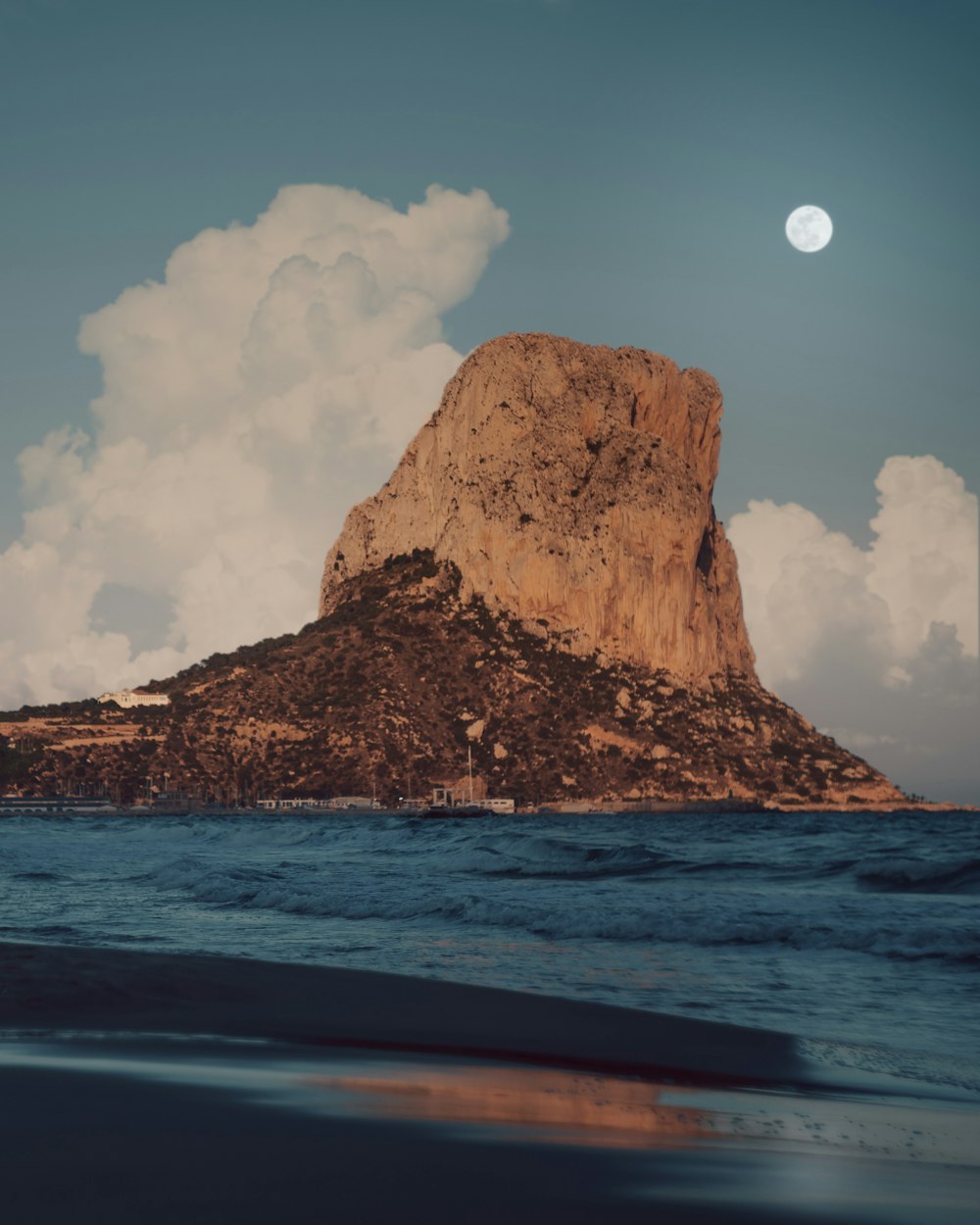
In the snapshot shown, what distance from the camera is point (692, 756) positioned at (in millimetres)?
130875

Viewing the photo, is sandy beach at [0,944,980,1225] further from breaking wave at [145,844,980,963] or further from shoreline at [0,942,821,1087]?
breaking wave at [145,844,980,963]

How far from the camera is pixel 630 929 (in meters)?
16.2

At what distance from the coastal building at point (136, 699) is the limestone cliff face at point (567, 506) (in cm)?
2793

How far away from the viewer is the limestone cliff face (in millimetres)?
139125

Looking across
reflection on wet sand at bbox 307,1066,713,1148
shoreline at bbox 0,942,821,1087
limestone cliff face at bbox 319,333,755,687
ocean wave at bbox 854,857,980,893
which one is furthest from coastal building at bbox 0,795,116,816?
reflection on wet sand at bbox 307,1066,713,1148

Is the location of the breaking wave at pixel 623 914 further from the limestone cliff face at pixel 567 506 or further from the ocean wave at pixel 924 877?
the limestone cliff face at pixel 567 506

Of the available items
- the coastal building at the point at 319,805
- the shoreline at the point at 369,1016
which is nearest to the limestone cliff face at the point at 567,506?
the coastal building at the point at 319,805

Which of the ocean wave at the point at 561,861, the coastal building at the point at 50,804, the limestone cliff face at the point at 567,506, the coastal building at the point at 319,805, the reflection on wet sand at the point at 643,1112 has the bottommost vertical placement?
the reflection on wet sand at the point at 643,1112

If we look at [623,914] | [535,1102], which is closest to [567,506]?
[623,914]

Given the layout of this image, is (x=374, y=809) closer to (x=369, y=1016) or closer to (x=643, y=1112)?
(x=369, y=1016)

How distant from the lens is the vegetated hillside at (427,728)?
125 m

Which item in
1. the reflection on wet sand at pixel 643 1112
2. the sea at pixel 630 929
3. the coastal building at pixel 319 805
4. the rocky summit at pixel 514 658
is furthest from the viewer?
the rocky summit at pixel 514 658

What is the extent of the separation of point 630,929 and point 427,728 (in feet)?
364

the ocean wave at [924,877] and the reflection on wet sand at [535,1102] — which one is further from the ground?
the ocean wave at [924,877]
